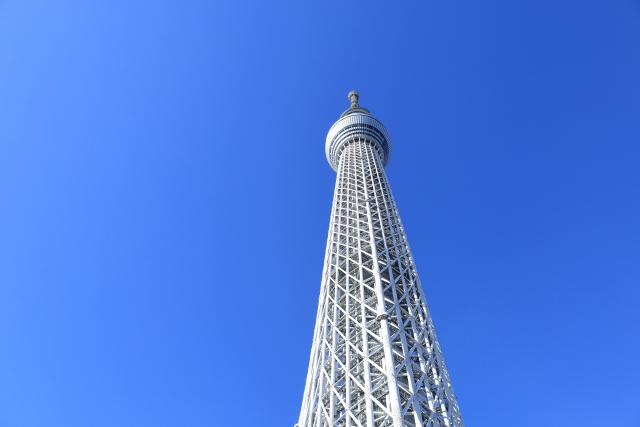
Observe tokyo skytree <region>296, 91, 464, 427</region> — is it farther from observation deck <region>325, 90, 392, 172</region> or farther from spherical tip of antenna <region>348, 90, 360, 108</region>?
spherical tip of antenna <region>348, 90, 360, 108</region>

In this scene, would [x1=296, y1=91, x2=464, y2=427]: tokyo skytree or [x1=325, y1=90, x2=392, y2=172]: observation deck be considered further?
[x1=325, y1=90, x2=392, y2=172]: observation deck

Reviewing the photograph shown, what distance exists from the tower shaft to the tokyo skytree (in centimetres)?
4

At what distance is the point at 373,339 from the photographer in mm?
20766

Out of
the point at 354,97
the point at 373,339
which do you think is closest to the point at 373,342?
the point at 373,339

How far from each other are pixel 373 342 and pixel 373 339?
0.81 meters

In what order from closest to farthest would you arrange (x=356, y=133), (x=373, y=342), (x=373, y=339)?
(x=373, y=342) < (x=373, y=339) < (x=356, y=133)

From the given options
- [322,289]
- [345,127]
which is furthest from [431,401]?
[345,127]

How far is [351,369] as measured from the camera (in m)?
19.2

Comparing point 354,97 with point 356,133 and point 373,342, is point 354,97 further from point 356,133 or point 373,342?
point 373,342

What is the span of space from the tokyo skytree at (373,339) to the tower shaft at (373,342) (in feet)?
0.14

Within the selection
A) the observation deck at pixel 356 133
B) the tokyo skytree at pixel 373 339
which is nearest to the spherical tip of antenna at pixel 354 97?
the observation deck at pixel 356 133

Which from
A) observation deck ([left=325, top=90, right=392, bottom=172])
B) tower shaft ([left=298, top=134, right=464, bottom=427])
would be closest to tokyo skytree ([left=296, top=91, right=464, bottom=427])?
tower shaft ([left=298, top=134, right=464, bottom=427])

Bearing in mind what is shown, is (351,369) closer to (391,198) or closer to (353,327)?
(353,327)

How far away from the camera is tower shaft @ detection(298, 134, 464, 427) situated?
56.9ft
